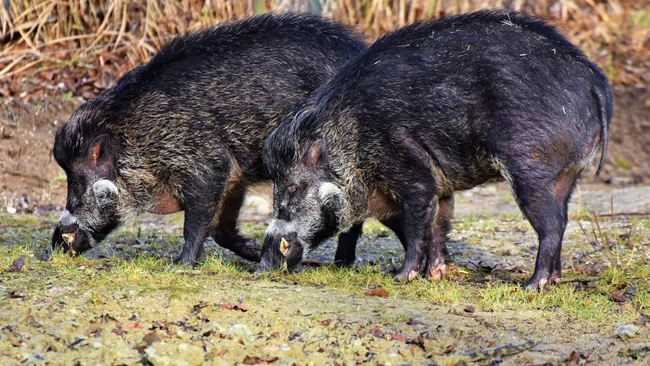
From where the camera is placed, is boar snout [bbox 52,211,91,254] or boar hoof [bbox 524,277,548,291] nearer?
boar hoof [bbox 524,277,548,291]

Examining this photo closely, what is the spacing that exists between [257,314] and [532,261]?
Result: 2.82m

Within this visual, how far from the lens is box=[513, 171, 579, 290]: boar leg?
20.6 ft

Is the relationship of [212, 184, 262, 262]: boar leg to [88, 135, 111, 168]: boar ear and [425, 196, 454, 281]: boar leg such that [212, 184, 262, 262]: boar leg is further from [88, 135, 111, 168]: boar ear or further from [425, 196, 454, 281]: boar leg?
[425, 196, 454, 281]: boar leg

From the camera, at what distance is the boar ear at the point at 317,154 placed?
6828 mm

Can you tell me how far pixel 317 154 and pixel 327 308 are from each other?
4.85 ft

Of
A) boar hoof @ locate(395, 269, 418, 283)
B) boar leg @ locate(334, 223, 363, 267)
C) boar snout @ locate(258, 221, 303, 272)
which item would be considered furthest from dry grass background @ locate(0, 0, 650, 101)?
boar hoof @ locate(395, 269, 418, 283)

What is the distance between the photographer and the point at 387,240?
8.62 meters

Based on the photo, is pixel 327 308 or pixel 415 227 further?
pixel 415 227

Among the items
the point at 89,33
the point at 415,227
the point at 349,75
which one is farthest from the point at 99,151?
the point at 89,33

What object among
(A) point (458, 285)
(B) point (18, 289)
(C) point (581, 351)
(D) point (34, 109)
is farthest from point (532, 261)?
(D) point (34, 109)

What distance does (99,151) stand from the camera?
720 centimetres

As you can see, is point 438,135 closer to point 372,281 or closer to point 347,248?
point 372,281

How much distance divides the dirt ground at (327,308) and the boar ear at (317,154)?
72 centimetres

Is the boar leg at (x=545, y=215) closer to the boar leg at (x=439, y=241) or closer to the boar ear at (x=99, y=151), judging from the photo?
the boar leg at (x=439, y=241)
